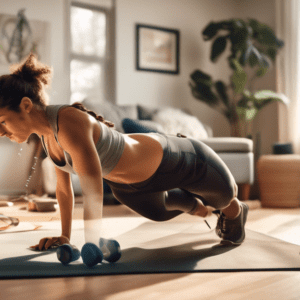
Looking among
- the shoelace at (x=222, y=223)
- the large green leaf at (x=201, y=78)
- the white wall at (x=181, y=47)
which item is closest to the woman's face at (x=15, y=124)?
the shoelace at (x=222, y=223)

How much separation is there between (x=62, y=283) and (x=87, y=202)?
213 mm

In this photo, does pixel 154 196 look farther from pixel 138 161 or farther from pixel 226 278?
pixel 226 278

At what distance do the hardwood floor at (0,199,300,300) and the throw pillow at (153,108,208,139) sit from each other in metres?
2.01

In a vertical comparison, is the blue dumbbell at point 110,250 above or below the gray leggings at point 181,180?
below

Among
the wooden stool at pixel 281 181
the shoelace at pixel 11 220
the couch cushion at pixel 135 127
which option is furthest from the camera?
the wooden stool at pixel 281 181

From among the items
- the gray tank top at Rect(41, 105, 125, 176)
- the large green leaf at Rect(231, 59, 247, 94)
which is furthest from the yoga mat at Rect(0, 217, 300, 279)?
the large green leaf at Rect(231, 59, 247, 94)

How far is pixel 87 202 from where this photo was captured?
101cm

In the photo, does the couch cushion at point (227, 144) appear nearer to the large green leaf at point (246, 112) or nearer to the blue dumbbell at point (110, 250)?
the large green leaf at point (246, 112)

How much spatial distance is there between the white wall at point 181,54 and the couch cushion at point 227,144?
1434 mm

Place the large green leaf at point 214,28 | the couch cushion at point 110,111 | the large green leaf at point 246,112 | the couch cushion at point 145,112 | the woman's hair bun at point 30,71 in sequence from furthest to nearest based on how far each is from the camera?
the large green leaf at point 214,28 → the large green leaf at point 246,112 → the couch cushion at point 145,112 → the couch cushion at point 110,111 → the woman's hair bun at point 30,71

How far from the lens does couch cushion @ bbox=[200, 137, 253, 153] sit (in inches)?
103

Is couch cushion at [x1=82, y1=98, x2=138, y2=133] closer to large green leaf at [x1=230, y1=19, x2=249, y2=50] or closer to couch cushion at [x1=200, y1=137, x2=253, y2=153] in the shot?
couch cushion at [x1=200, y1=137, x2=253, y2=153]

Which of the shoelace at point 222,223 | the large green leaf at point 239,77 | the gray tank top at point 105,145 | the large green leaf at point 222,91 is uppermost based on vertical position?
the large green leaf at point 239,77

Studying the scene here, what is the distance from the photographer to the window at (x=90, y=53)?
11.9 ft
